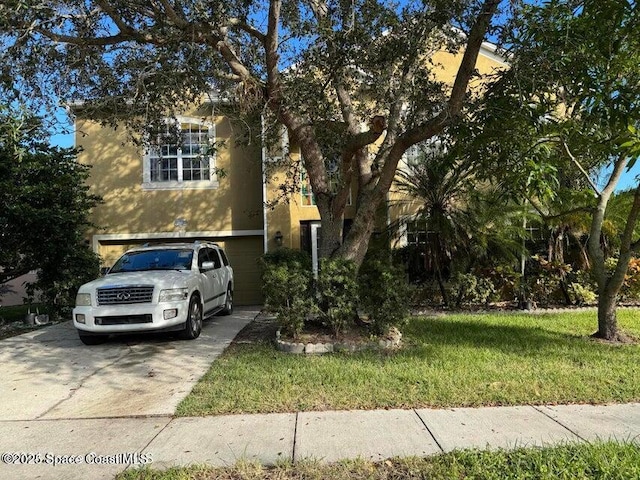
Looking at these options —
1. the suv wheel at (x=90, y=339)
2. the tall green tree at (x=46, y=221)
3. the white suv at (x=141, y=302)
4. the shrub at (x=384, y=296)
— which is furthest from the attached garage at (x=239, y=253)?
the shrub at (x=384, y=296)

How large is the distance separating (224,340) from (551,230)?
853 cm

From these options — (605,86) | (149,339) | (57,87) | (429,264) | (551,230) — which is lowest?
(149,339)

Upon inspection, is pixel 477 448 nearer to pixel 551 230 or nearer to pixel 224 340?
pixel 224 340

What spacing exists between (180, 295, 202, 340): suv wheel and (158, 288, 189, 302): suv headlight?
0.34 meters

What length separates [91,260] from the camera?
1338 centimetres

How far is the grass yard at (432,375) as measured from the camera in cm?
549

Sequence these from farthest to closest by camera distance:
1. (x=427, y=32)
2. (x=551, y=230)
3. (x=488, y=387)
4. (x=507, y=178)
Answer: (x=551, y=230), (x=427, y=32), (x=507, y=178), (x=488, y=387)

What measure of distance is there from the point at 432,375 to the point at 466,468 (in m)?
2.49

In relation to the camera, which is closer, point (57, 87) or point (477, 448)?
point (477, 448)

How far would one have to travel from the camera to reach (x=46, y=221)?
1217 centimetres

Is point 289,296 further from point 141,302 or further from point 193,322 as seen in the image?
point 141,302

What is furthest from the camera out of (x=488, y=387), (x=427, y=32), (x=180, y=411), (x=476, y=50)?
(x=427, y=32)

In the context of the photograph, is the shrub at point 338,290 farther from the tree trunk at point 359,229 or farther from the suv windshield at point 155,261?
the suv windshield at point 155,261

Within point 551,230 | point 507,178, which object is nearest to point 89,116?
point 507,178
